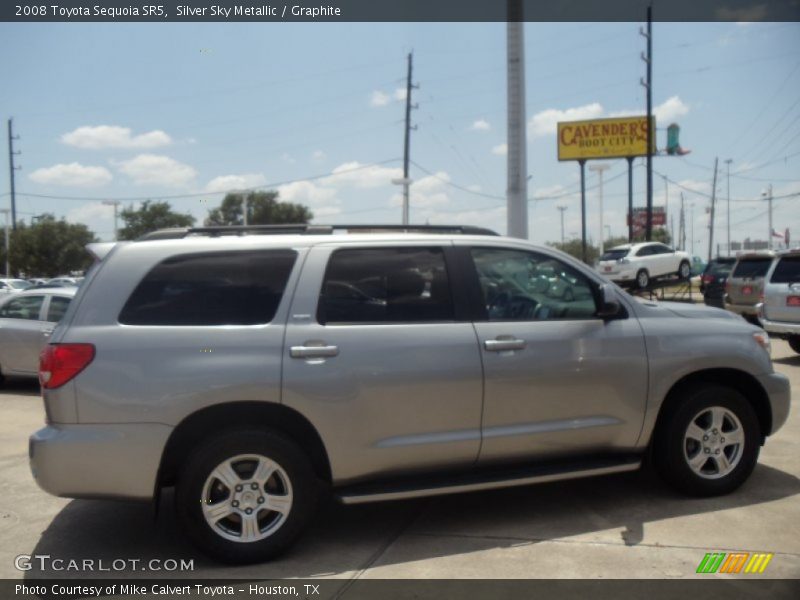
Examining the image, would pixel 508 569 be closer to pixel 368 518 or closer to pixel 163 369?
pixel 368 518

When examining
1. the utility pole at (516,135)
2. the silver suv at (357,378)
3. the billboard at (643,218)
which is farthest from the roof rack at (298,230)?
the billboard at (643,218)

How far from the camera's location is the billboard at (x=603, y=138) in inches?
1946

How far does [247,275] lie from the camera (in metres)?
4.39

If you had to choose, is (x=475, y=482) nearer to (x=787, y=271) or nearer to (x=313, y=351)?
(x=313, y=351)

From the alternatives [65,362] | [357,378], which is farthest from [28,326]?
[357,378]

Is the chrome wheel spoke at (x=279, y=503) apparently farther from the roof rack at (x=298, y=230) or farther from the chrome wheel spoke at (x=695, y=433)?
the chrome wheel spoke at (x=695, y=433)

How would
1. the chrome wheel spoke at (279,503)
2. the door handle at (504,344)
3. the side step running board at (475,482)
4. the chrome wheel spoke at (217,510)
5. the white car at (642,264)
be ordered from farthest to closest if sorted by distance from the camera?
1. the white car at (642,264)
2. the door handle at (504,344)
3. the side step running board at (475,482)
4. the chrome wheel spoke at (279,503)
5. the chrome wheel spoke at (217,510)

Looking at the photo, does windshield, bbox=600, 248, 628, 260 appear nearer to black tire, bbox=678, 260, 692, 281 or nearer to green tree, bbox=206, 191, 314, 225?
black tire, bbox=678, 260, 692, 281

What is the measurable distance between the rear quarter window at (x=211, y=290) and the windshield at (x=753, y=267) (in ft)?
43.8

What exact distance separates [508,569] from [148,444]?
212 centimetres

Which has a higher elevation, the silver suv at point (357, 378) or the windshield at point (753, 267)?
the windshield at point (753, 267)

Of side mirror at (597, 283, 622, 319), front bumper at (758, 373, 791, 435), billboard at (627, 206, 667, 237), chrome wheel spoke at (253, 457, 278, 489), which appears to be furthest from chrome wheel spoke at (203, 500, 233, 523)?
billboard at (627, 206, 667, 237)

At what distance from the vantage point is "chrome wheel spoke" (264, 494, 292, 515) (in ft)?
13.8

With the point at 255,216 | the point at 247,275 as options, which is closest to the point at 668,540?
the point at 247,275
